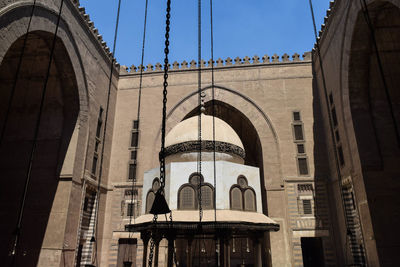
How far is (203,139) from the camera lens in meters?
9.76

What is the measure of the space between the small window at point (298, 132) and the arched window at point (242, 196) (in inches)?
285

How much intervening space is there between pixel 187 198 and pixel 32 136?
25.7 ft

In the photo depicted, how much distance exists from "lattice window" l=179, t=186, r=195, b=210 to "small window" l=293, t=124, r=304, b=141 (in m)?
8.68

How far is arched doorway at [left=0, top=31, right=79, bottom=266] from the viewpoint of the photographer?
11.3 meters

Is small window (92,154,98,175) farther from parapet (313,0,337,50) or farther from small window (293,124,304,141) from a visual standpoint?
parapet (313,0,337,50)

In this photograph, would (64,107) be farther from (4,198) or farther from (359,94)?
(359,94)

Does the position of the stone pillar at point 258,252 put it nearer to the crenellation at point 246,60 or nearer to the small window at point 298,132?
the small window at point 298,132

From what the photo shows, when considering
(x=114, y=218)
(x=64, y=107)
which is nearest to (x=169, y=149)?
(x=64, y=107)

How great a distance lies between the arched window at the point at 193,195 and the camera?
27.7 ft

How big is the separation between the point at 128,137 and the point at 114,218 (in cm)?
423

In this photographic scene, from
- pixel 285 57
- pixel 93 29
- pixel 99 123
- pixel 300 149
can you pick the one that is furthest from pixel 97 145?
pixel 285 57

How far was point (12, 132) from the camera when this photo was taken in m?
12.6

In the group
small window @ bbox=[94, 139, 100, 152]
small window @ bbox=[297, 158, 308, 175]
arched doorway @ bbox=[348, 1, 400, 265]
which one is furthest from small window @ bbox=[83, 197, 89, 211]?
arched doorway @ bbox=[348, 1, 400, 265]

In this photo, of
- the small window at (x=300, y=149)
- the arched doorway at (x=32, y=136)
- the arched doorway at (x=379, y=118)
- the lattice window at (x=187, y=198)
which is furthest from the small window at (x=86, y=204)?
the arched doorway at (x=379, y=118)
